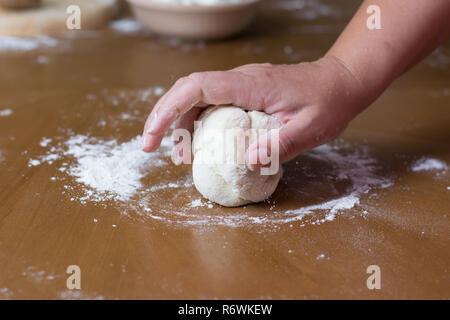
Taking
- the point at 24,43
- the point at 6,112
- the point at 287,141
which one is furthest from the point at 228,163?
the point at 24,43

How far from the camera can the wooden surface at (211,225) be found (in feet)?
3.34

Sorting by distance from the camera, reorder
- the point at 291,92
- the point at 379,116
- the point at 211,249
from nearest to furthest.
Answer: the point at 211,249 → the point at 291,92 → the point at 379,116

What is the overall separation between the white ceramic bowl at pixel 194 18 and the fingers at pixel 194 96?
1.08 m

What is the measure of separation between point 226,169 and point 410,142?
2.24 feet

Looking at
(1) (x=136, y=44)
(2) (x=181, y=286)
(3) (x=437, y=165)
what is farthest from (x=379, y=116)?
(1) (x=136, y=44)

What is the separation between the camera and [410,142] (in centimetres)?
162

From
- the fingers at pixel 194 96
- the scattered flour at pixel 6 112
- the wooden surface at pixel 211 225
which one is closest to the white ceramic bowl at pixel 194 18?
the wooden surface at pixel 211 225

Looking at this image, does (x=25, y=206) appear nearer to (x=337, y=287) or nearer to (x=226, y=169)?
(x=226, y=169)

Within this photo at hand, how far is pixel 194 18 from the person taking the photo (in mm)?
2281

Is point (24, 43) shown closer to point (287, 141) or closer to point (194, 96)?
point (194, 96)

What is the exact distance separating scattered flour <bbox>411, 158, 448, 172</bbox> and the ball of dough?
0.45 m

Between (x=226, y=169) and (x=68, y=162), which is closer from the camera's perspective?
(x=226, y=169)

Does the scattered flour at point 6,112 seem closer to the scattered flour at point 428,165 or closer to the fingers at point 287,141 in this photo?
the fingers at point 287,141

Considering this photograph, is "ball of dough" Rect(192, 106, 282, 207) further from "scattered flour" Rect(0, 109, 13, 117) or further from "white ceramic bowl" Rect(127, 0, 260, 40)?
"white ceramic bowl" Rect(127, 0, 260, 40)
